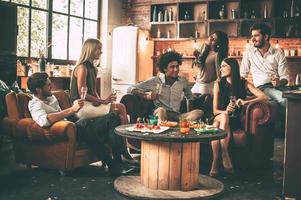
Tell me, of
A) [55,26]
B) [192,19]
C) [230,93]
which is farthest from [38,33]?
[230,93]

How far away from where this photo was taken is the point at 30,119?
13.7 ft

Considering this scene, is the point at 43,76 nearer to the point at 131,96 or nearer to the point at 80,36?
the point at 131,96

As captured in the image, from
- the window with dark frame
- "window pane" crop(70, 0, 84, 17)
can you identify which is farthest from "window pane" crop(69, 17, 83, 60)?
"window pane" crop(70, 0, 84, 17)

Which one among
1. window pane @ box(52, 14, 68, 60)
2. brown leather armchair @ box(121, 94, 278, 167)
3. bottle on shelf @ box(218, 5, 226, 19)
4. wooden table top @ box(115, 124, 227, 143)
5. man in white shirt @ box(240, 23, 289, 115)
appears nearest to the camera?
wooden table top @ box(115, 124, 227, 143)

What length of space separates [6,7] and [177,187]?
3.60m

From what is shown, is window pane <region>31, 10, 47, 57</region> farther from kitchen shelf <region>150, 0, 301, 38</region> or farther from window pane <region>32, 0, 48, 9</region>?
kitchen shelf <region>150, 0, 301, 38</region>

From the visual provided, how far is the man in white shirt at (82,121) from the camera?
3971 millimetres

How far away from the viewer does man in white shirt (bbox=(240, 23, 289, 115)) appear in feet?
17.1

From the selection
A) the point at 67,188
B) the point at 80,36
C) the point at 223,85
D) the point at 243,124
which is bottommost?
the point at 67,188

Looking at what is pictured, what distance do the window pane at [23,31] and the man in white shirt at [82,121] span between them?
3.37 m

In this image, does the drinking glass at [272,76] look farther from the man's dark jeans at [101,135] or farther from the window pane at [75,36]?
the window pane at [75,36]

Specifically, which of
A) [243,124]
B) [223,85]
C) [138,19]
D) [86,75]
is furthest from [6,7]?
[138,19]

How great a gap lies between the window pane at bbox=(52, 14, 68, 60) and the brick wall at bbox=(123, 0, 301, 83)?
182cm

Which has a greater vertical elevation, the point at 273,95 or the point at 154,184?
the point at 273,95
